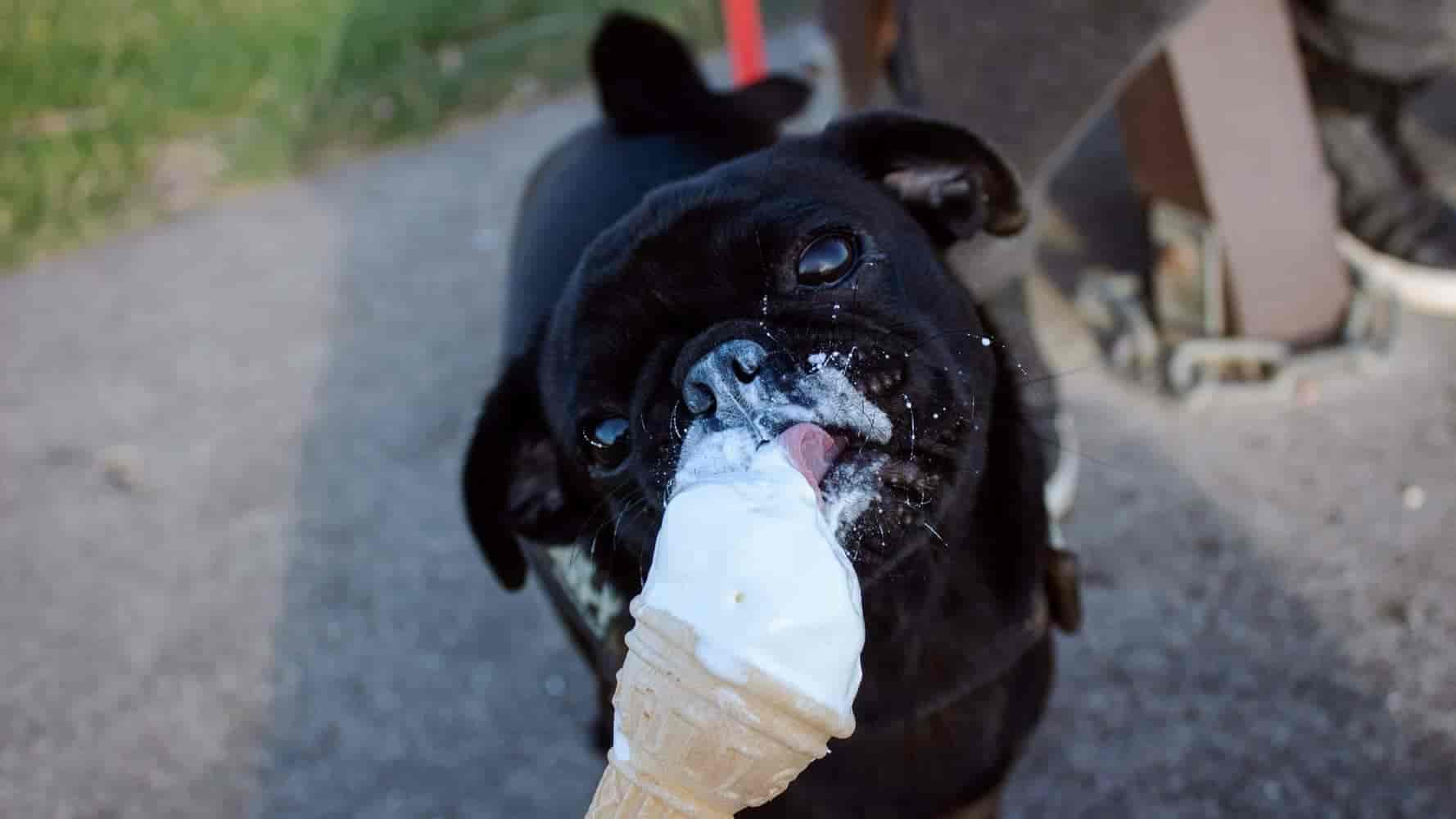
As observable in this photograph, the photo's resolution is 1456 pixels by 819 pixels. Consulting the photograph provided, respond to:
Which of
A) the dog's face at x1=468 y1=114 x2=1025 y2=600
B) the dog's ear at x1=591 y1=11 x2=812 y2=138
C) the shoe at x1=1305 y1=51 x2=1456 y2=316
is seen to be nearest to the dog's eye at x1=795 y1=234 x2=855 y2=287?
the dog's face at x1=468 y1=114 x2=1025 y2=600

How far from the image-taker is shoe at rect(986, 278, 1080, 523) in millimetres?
2547

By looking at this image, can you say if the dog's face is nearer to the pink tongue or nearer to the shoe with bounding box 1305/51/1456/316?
the pink tongue

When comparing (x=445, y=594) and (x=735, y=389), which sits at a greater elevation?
(x=735, y=389)

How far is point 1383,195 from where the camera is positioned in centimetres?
299

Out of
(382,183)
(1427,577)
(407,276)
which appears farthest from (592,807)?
(382,183)

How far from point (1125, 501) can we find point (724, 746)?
1870 millimetres

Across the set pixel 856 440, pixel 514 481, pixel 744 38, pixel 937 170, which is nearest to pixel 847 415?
pixel 856 440

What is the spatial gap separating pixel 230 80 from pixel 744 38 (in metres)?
2.72

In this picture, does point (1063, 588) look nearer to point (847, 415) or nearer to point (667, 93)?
point (847, 415)

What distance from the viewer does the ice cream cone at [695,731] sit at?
3.41ft

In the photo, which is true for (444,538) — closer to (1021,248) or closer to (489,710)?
(489,710)

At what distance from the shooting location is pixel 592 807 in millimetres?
1193

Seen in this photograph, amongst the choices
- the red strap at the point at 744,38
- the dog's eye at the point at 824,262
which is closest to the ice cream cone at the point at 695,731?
the dog's eye at the point at 824,262

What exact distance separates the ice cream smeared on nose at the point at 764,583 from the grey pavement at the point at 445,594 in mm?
1292
